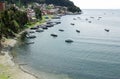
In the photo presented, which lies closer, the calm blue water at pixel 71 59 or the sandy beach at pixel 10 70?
the sandy beach at pixel 10 70

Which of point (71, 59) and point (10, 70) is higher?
point (10, 70)

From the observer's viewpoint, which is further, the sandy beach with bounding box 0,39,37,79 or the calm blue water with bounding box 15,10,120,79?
the calm blue water with bounding box 15,10,120,79

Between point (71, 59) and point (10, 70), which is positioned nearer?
point (10, 70)

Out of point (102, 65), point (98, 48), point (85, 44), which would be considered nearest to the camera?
point (102, 65)

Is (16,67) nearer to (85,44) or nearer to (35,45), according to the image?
(35,45)

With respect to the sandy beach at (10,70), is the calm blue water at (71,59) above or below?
below

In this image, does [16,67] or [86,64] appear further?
[86,64]

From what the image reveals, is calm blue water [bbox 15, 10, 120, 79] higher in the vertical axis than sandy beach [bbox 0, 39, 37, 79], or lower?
lower

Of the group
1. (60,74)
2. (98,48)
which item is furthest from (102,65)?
(98,48)

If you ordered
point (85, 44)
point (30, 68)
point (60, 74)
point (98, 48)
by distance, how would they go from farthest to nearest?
1. point (85, 44)
2. point (98, 48)
3. point (30, 68)
4. point (60, 74)

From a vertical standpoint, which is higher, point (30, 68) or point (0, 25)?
point (0, 25)
